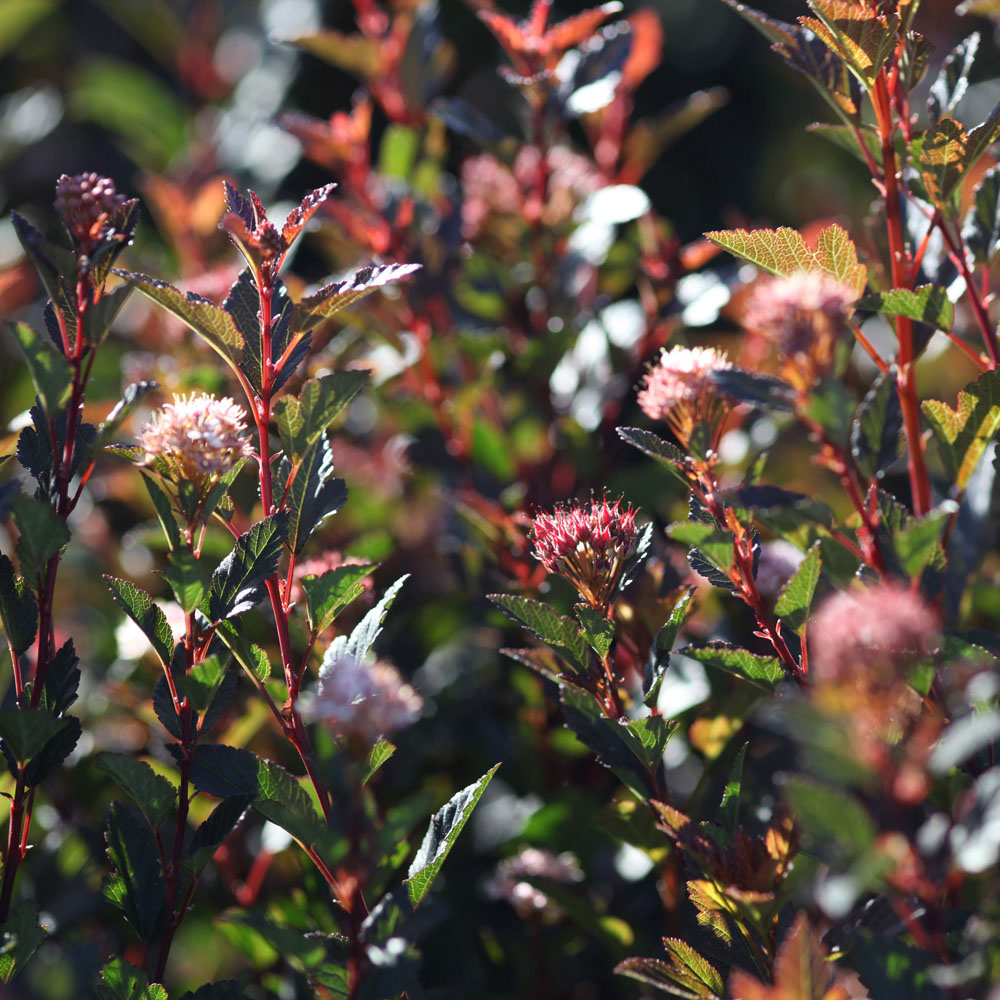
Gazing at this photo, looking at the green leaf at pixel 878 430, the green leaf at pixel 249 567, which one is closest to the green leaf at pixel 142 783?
the green leaf at pixel 249 567

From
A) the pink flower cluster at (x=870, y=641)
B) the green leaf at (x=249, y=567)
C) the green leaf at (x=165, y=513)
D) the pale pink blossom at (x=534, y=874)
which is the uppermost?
the pink flower cluster at (x=870, y=641)

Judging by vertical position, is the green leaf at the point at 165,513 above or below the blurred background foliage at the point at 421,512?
above

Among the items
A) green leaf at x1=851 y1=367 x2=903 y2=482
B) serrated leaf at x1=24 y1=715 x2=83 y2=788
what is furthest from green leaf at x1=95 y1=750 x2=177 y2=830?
green leaf at x1=851 y1=367 x2=903 y2=482

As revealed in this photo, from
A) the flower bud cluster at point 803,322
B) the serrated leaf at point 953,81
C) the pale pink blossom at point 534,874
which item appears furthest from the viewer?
the pale pink blossom at point 534,874

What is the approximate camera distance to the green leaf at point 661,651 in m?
0.82

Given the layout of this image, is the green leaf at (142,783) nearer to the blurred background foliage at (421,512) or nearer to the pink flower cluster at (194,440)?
the blurred background foliage at (421,512)

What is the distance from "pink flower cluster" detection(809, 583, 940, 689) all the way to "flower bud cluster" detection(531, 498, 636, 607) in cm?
26

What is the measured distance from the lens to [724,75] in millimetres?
3250

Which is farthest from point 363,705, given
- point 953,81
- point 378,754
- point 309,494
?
point 953,81

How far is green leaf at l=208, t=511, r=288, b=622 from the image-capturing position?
2.62 ft

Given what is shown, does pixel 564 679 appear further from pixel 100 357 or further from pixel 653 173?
pixel 653 173

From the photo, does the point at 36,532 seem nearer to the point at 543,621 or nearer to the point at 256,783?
the point at 256,783

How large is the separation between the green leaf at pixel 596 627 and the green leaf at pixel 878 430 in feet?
0.82

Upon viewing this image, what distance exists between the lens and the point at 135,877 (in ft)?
2.75
